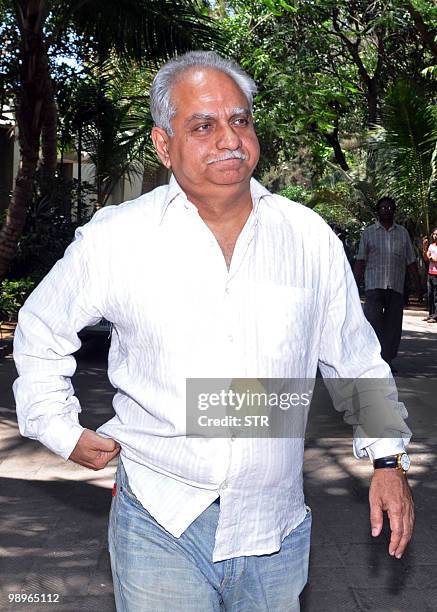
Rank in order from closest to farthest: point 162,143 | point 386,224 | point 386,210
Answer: point 162,143 → point 386,210 → point 386,224

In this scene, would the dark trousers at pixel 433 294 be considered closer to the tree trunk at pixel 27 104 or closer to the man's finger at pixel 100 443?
the tree trunk at pixel 27 104

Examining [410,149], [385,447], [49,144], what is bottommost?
[385,447]

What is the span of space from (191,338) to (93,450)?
14.3 inches

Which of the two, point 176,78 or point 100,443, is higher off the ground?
point 176,78

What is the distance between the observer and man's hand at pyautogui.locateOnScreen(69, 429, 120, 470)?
96.5 inches

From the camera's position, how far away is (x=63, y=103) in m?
19.1

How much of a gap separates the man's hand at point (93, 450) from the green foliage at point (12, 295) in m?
11.7

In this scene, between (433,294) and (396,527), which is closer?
(396,527)

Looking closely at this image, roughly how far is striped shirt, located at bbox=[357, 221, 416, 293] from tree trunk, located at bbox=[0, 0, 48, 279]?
428 cm

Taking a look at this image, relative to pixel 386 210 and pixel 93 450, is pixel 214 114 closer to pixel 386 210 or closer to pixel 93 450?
pixel 93 450

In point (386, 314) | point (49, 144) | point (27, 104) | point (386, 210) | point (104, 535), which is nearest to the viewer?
point (104, 535)

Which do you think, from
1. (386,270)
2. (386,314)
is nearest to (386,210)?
(386,270)

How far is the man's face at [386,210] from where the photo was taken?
10.9 metres

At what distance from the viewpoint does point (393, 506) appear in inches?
98.0
